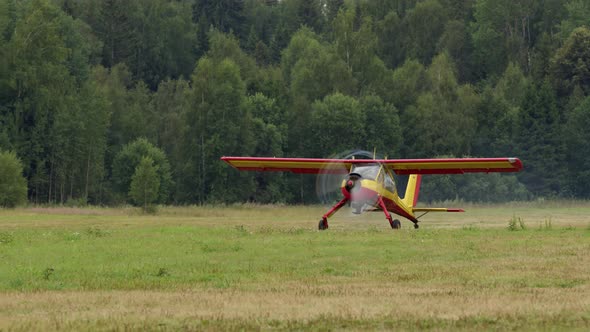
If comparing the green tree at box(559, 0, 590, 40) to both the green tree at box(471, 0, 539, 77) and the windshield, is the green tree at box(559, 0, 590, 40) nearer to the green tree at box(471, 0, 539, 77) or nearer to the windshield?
the green tree at box(471, 0, 539, 77)

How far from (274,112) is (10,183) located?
92.4 feet

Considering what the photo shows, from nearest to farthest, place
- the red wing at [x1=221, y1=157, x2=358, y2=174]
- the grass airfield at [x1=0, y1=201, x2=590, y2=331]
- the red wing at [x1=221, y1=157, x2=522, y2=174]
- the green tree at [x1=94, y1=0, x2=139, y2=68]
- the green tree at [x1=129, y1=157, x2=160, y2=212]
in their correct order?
the grass airfield at [x1=0, y1=201, x2=590, y2=331] → the red wing at [x1=221, y1=157, x2=522, y2=174] → the red wing at [x1=221, y1=157, x2=358, y2=174] → the green tree at [x1=129, y1=157, x2=160, y2=212] → the green tree at [x1=94, y1=0, x2=139, y2=68]

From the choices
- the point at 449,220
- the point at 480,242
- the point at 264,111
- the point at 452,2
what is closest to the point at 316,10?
the point at 452,2

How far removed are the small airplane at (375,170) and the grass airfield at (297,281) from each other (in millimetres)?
3962

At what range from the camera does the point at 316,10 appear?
447 ft

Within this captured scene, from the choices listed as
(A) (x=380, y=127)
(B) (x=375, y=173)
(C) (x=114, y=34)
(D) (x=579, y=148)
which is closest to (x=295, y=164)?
(B) (x=375, y=173)

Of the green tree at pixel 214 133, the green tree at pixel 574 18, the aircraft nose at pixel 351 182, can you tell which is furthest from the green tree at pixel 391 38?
the aircraft nose at pixel 351 182

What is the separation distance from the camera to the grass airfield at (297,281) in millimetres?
12984

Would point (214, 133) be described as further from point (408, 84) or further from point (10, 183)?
point (408, 84)

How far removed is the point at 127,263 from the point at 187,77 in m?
102

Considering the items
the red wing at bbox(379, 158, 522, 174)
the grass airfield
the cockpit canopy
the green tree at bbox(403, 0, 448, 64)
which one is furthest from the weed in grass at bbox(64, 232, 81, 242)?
the green tree at bbox(403, 0, 448, 64)

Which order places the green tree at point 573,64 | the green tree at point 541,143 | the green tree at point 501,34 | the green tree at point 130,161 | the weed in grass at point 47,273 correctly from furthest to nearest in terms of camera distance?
the green tree at point 501,34, the green tree at point 573,64, the green tree at point 541,143, the green tree at point 130,161, the weed in grass at point 47,273

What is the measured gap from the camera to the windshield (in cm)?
3288

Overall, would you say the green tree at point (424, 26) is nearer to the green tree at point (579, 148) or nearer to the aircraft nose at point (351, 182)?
the green tree at point (579, 148)
